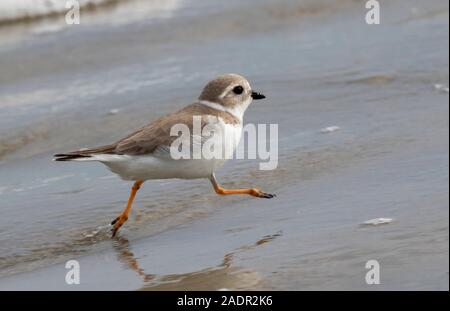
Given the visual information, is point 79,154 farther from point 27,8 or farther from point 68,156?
point 27,8

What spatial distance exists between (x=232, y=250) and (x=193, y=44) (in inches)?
268

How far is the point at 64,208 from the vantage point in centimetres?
756

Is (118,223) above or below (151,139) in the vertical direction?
below

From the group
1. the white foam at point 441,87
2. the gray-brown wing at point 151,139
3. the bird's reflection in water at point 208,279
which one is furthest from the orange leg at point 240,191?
the white foam at point 441,87

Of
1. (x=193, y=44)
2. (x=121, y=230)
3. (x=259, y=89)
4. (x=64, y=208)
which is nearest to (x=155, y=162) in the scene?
(x=121, y=230)

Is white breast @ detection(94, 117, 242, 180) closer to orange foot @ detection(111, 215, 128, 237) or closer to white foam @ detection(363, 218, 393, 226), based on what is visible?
orange foot @ detection(111, 215, 128, 237)

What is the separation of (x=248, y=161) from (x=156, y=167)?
185 cm

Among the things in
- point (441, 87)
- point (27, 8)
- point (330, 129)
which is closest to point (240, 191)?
point (330, 129)

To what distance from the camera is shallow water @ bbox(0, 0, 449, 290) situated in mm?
6141

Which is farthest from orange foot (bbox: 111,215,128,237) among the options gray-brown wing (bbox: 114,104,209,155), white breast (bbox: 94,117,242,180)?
gray-brown wing (bbox: 114,104,209,155)

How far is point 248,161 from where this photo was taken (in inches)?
336

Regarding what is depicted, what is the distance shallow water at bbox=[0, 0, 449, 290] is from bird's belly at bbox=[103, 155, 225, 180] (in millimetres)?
416

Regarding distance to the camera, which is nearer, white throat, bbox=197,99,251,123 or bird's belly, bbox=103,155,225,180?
bird's belly, bbox=103,155,225,180
